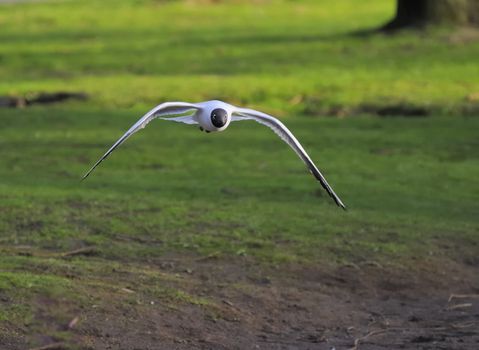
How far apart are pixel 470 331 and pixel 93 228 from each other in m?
3.25

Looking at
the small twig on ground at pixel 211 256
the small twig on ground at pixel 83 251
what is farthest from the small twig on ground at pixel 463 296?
the small twig on ground at pixel 83 251

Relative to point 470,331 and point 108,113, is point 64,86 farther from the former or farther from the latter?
point 470,331

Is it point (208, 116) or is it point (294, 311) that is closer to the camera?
point (208, 116)

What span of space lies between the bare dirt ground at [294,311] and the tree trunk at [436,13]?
542 inches

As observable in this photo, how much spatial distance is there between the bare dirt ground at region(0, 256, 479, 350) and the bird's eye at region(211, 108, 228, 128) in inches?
57.7

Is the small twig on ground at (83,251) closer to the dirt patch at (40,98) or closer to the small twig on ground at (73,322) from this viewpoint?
the small twig on ground at (73,322)

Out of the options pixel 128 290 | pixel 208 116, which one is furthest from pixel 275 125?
pixel 128 290

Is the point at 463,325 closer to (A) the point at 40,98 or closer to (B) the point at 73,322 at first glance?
(B) the point at 73,322

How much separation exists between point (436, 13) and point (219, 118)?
17015 millimetres

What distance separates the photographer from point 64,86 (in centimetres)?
1938

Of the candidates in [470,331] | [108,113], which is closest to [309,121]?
[108,113]

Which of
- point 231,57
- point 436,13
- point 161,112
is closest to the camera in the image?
point 161,112

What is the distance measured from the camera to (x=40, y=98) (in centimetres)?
1842

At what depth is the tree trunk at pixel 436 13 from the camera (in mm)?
23766
